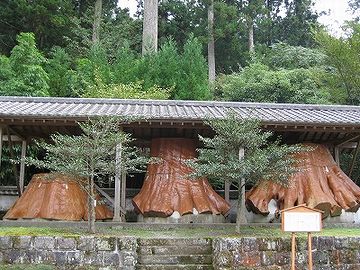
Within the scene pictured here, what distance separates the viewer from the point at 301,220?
745 cm

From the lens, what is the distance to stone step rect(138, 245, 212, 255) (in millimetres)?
9203

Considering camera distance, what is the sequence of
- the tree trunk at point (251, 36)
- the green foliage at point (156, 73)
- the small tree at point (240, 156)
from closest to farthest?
the small tree at point (240, 156)
the green foliage at point (156, 73)
the tree trunk at point (251, 36)

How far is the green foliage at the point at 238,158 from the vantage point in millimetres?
9719

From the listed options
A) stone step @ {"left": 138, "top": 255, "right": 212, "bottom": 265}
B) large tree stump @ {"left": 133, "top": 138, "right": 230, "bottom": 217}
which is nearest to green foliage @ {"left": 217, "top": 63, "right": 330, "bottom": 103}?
large tree stump @ {"left": 133, "top": 138, "right": 230, "bottom": 217}

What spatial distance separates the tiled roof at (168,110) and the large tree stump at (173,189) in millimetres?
1092

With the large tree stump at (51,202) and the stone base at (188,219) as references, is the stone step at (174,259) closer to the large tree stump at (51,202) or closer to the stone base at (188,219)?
the stone base at (188,219)

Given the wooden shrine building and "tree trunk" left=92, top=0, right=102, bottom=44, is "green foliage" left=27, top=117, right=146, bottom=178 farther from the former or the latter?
"tree trunk" left=92, top=0, right=102, bottom=44

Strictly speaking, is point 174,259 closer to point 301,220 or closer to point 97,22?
point 301,220

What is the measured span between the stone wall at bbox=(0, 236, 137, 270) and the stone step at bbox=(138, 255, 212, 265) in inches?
19.1

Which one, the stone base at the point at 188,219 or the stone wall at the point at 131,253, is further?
the stone base at the point at 188,219

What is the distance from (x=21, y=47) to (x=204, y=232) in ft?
39.5

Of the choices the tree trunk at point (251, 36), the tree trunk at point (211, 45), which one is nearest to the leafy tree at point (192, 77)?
the tree trunk at point (211, 45)

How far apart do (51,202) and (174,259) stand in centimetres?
418

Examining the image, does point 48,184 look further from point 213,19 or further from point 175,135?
point 213,19
